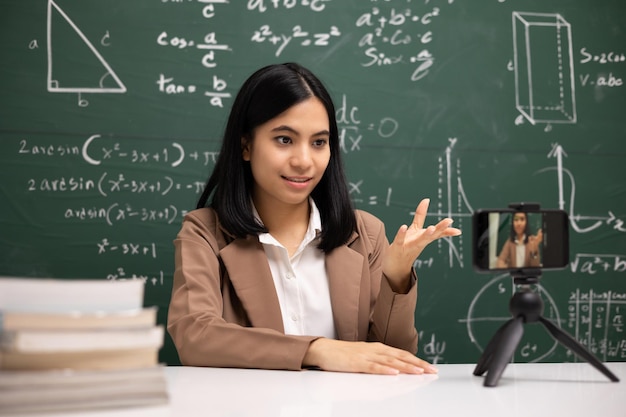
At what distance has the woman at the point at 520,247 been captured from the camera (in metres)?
1.25

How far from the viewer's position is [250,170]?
2.07 metres

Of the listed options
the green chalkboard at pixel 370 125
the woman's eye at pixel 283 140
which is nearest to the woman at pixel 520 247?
the woman's eye at pixel 283 140

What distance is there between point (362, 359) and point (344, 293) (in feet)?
1.70

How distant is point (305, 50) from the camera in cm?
248

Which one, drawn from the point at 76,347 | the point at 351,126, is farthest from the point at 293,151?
the point at 76,347

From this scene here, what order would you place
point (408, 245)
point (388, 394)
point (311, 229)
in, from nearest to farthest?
1. point (388, 394)
2. point (408, 245)
3. point (311, 229)

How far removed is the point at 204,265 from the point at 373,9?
52.5 inches

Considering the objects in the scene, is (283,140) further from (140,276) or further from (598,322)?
(598,322)

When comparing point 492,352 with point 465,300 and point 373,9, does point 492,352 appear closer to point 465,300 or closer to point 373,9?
point 465,300

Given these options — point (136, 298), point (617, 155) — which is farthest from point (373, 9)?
point (136, 298)

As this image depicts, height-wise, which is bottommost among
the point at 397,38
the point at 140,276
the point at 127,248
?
the point at 140,276

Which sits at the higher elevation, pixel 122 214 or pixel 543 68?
pixel 543 68

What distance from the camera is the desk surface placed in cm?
99

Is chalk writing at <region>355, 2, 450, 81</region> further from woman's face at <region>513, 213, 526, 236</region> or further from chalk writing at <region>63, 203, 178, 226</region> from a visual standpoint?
woman's face at <region>513, 213, 526, 236</region>
